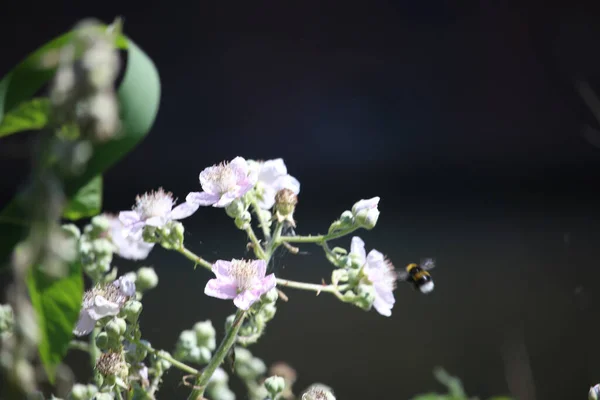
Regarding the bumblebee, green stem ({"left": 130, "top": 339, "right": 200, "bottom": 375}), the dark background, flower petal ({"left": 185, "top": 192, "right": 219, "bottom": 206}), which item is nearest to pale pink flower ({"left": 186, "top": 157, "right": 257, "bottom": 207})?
flower petal ({"left": 185, "top": 192, "right": 219, "bottom": 206})

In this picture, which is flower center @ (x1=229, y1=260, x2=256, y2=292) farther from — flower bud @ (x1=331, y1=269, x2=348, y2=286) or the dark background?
the dark background

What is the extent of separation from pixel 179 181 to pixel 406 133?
1.01 metres

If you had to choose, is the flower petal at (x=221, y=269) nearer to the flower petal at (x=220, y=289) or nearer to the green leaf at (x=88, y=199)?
the flower petal at (x=220, y=289)

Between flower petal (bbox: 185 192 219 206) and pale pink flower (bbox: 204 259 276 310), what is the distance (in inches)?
1.7

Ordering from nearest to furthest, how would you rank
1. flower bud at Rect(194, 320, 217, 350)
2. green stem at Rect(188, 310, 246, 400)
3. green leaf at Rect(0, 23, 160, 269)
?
green leaf at Rect(0, 23, 160, 269), green stem at Rect(188, 310, 246, 400), flower bud at Rect(194, 320, 217, 350)

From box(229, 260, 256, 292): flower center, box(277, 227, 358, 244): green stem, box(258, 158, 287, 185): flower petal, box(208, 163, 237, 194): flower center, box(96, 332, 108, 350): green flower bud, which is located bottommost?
box(96, 332, 108, 350): green flower bud

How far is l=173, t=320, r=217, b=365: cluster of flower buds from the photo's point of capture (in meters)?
0.52

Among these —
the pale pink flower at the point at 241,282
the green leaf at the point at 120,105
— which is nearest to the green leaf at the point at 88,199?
the green leaf at the point at 120,105

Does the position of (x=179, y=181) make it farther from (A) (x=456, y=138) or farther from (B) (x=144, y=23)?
(A) (x=456, y=138)

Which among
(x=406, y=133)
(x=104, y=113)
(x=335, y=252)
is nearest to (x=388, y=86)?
(x=406, y=133)

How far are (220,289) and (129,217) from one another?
87mm

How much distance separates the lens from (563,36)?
2836 millimetres

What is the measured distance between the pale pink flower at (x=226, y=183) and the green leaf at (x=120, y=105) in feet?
0.62

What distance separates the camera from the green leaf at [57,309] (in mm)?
287
